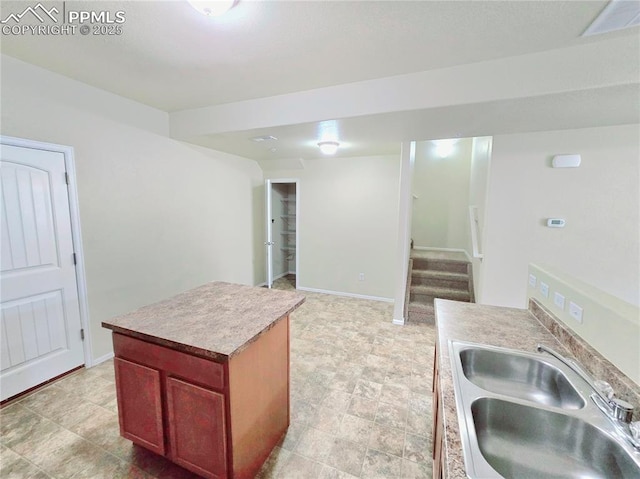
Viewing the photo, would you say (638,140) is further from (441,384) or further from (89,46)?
(89,46)

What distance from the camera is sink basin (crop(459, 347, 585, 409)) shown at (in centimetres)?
118

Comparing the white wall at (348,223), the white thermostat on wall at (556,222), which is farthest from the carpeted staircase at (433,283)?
the white thermostat on wall at (556,222)

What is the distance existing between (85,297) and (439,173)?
5789mm

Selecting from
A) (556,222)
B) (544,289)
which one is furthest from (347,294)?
(544,289)

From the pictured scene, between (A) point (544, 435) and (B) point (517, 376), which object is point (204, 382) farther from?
(B) point (517, 376)

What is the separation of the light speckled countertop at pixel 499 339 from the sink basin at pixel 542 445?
0.56 ft

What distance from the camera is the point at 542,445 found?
0.96 meters

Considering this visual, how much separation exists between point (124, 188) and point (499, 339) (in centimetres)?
341

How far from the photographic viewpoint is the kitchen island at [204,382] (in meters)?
1.30

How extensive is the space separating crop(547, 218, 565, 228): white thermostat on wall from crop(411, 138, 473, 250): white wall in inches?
99.6

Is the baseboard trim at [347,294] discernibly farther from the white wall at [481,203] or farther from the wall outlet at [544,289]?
the wall outlet at [544,289]

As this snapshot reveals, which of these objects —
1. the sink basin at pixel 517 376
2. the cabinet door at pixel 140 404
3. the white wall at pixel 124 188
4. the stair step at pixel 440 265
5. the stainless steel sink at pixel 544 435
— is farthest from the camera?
the stair step at pixel 440 265

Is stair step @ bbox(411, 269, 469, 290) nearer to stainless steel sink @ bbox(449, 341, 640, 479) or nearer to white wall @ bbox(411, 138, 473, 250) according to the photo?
white wall @ bbox(411, 138, 473, 250)

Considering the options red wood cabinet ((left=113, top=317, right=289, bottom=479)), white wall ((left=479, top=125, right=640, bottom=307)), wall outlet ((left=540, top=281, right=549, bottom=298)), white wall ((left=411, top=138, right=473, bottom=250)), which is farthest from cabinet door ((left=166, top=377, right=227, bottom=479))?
white wall ((left=411, top=138, right=473, bottom=250))
